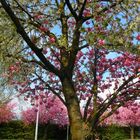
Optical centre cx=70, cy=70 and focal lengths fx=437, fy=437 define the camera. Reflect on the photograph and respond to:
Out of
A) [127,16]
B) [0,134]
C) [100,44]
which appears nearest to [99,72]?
[127,16]

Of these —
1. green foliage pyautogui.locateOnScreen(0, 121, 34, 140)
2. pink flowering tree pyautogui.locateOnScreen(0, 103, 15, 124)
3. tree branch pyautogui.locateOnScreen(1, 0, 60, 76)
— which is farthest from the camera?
pink flowering tree pyautogui.locateOnScreen(0, 103, 15, 124)

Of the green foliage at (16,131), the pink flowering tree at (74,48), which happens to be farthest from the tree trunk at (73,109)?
the green foliage at (16,131)

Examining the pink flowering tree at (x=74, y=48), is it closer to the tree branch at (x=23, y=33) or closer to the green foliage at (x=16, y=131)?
the tree branch at (x=23, y=33)

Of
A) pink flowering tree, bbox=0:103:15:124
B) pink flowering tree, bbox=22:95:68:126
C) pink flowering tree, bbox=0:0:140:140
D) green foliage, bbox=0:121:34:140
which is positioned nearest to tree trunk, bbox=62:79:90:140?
pink flowering tree, bbox=0:0:140:140

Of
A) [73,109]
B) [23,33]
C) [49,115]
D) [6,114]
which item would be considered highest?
[6,114]

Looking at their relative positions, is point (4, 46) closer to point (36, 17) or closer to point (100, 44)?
point (36, 17)

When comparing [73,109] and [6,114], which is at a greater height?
[6,114]

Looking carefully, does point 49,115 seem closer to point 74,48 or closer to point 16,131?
point 16,131

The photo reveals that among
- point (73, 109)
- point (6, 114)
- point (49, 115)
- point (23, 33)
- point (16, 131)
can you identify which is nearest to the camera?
point (23, 33)

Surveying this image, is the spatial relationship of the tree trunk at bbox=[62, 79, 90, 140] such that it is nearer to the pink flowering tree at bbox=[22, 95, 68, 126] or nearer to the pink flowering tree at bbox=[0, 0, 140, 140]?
the pink flowering tree at bbox=[0, 0, 140, 140]

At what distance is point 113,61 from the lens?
15.3 m

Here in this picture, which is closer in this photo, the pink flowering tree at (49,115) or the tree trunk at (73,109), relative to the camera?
the tree trunk at (73,109)

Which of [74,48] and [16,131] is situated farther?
[16,131]

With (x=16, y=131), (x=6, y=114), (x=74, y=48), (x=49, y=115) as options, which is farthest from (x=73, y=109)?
(x=6, y=114)
